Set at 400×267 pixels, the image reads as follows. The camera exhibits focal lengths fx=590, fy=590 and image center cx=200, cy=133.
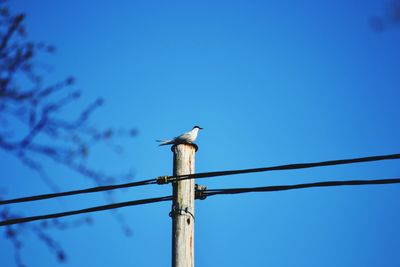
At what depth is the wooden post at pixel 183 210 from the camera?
5.66 meters

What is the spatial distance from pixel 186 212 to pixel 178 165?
54 centimetres

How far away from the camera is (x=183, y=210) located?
5.85 metres

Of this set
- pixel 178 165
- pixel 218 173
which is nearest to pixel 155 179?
pixel 178 165

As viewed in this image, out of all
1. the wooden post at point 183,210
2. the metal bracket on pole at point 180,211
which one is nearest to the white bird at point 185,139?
the wooden post at point 183,210

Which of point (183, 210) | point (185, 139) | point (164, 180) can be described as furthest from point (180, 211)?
point (185, 139)

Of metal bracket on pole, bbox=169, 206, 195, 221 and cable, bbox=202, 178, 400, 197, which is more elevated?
cable, bbox=202, 178, 400, 197

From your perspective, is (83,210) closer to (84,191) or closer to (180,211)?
(84,191)

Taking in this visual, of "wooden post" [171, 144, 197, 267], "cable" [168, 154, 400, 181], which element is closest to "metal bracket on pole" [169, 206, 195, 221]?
"wooden post" [171, 144, 197, 267]

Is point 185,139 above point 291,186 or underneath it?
above

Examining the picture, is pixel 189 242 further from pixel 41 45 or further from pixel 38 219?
pixel 41 45

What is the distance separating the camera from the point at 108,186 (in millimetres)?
6168

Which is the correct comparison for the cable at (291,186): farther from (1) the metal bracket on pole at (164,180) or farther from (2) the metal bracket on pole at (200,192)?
(1) the metal bracket on pole at (164,180)

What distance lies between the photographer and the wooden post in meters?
5.66

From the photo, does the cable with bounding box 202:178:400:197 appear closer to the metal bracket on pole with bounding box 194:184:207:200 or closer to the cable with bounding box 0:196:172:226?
the metal bracket on pole with bounding box 194:184:207:200
